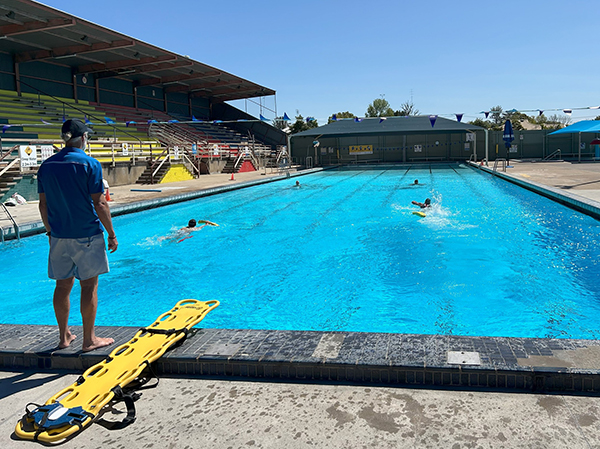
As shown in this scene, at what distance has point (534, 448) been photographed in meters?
2.01

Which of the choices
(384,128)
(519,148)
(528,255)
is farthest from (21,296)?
(519,148)

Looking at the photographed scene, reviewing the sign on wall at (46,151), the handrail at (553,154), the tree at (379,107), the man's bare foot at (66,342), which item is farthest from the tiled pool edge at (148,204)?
the tree at (379,107)

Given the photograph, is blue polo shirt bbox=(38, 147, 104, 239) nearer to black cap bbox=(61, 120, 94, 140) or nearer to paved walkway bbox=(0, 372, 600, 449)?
black cap bbox=(61, 120, 94, 140)

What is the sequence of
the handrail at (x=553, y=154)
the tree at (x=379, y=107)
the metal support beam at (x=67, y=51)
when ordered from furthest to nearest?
the tree at (x=379, y=107) < the handrail at (x=553, y=154) < the metal support beam at (x=67, y=51)

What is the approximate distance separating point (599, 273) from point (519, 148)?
30.5m

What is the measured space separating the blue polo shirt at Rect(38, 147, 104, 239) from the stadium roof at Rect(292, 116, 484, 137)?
2535 cm

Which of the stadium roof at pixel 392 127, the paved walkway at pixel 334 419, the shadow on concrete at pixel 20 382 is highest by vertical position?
the stadium roof at pixel 392 127

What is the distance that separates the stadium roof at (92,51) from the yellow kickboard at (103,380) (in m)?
17.4

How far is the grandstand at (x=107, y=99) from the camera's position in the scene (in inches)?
696

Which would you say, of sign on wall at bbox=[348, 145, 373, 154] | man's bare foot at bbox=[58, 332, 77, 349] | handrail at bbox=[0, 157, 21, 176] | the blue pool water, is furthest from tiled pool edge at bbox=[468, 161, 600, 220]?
sign on wall at bbox=[348, 145, 373, 154]

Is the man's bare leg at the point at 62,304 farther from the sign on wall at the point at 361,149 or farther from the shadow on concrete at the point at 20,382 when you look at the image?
the sign on wall at the point at 361,149

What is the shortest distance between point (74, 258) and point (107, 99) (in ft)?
93.2

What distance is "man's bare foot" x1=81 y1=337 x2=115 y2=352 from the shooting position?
3055 mm

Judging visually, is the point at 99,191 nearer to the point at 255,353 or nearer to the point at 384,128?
the point at 255,353
